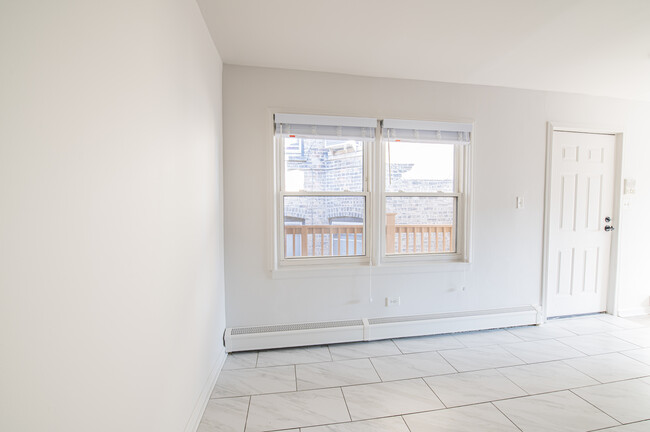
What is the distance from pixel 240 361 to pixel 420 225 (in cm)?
214

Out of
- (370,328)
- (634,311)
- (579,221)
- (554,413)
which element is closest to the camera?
(554,413)

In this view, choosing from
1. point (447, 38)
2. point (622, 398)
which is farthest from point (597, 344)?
point (447, 38)

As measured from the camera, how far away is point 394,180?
106 inches

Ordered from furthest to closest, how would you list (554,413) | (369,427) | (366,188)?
(366,188) → (554,413) → (369,427)

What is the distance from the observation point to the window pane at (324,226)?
256 centimetres

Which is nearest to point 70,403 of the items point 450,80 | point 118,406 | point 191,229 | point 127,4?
point 118,406

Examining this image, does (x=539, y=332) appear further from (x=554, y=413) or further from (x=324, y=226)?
(x=324, y=226)

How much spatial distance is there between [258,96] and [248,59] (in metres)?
0.29

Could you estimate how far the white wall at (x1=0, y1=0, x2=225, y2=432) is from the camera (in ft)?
1.75

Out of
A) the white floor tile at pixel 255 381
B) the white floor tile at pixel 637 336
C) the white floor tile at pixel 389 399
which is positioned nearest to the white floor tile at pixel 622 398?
the white floor tile at pixel 637 336

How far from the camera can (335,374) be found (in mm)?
2066

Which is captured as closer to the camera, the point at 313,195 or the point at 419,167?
the point at 313,195

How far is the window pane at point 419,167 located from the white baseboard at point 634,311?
103 inches

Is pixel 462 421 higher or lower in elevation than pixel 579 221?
lower
